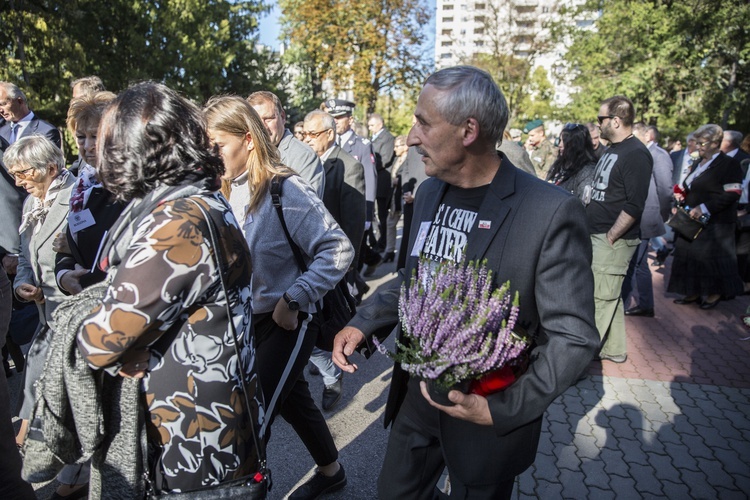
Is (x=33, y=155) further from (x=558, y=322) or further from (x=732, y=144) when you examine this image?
(x=732, y=144)

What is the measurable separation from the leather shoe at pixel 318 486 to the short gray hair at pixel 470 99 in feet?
7.12

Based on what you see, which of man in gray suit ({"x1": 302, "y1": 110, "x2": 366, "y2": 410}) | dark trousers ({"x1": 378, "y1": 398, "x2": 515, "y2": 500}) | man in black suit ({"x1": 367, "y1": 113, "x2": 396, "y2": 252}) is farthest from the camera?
man in black suit ({"x1": 367, "y1": 113, "x2": 396, "y2": 252})

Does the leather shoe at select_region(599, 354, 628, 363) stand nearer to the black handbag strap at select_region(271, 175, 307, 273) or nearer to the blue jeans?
the blue jeans

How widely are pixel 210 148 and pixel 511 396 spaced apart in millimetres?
1230

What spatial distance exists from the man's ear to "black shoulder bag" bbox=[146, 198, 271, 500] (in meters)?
0.87

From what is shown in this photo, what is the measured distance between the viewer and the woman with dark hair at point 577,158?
4.91 meters

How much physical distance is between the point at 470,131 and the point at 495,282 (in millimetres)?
517

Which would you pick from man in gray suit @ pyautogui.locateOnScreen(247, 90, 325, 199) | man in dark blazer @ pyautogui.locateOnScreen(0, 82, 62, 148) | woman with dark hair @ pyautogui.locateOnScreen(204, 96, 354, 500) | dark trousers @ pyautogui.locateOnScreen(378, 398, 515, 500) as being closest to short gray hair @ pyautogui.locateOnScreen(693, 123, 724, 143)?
man in gray suit @ pyautogui.locateOnScreen(247, 90, 325, 199)

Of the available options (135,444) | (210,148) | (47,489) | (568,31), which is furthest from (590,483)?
(568,31)

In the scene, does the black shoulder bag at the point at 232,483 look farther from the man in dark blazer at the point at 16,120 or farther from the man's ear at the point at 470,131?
the man in dark blazer at the point at 16,120

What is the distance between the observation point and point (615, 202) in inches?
180

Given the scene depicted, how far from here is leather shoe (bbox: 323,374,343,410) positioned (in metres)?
4.09

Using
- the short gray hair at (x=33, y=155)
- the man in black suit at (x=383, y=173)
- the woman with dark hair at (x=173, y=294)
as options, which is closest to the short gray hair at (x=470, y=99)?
the woman with dark hair at (x=173, y=294)

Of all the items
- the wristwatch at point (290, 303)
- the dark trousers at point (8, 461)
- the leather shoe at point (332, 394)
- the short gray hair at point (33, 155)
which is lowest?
the leather shoe at point (332, 394)
